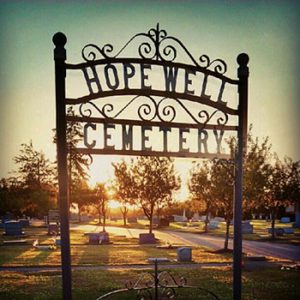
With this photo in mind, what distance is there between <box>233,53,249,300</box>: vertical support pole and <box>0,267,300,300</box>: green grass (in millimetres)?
4160

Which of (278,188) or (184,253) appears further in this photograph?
(278,188)

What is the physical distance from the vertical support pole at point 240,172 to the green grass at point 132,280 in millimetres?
4160

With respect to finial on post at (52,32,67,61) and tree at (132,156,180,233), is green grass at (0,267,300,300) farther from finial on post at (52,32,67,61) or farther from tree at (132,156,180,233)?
tree at (132,156,180,233)

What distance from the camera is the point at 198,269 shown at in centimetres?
1388

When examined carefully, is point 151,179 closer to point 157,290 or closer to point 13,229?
point 13,229

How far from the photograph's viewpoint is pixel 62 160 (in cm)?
473

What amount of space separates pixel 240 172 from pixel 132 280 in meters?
7.20

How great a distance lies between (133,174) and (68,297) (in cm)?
2318

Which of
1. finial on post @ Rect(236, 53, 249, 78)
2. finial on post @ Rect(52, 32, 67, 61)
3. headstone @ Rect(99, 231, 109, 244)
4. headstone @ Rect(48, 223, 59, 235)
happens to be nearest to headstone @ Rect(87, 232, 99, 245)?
headstone @ Rect(99, 231, 109, 244)

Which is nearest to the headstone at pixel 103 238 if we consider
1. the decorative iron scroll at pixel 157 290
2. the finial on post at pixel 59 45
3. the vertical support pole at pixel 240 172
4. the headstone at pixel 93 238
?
the headstone at pixel 93 238

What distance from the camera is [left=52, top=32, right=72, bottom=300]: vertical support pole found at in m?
4.62

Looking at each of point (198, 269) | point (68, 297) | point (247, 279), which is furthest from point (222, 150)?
point (198, 269)

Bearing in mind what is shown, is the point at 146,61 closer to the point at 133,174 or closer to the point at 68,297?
the point at 68,297

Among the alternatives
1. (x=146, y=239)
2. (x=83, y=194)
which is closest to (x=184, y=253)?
(x=146, y=239)
